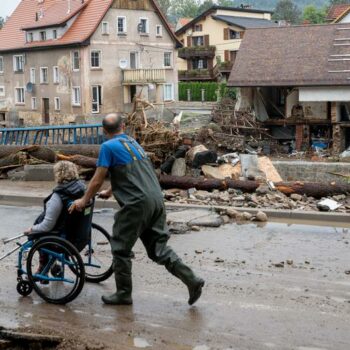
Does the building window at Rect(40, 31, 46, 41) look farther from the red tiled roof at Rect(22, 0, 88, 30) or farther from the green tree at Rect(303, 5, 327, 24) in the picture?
the green tree at Rect(303, 5, 327, 24)

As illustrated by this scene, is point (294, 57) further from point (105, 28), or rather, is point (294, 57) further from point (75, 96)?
point (75, 96)

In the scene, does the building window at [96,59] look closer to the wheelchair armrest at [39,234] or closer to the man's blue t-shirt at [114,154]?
the wheelchair armrest at [39,234]

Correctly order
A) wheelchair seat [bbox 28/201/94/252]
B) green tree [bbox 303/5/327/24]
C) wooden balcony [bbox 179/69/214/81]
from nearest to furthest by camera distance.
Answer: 1. wheelchair seat [bbox 28/201/94/252]
2. wooden balcony [bbox 179/69/214/81]
3. green tree [bbox 303/5/327/24]

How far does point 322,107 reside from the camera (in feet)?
118

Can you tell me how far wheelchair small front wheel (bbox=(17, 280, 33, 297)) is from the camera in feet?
23.5

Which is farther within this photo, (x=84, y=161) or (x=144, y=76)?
(x=144, y=76)

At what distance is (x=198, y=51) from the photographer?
6919 cm

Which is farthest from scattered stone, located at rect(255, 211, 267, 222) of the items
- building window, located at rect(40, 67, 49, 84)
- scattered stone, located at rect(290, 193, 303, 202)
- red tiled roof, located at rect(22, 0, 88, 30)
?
building window, located at rect(40, 67, 49, 84)

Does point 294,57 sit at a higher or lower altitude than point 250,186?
higher

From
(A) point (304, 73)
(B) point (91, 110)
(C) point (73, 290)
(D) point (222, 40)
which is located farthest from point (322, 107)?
(D) point (222, 40)

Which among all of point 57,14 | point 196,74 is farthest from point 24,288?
point 196,74

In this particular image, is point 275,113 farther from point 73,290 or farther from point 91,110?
point 73,290

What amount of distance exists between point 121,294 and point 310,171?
540 inches

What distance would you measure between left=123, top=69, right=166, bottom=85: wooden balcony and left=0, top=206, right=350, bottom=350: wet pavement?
141ft
